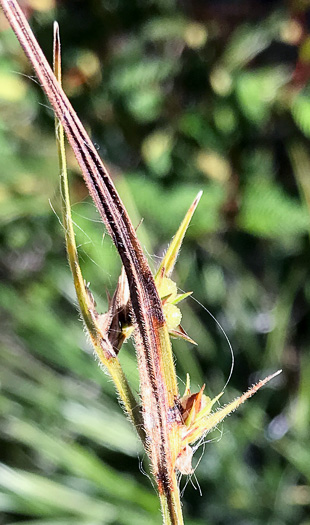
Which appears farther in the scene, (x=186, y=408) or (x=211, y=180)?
(x=211, y=180)

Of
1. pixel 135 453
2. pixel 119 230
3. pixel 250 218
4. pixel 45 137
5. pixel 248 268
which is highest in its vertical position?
pixel 119 230

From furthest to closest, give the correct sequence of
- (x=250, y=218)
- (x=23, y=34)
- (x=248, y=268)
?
(x=248, y=268)
(x=250, y=218)
(x=23, y=34)

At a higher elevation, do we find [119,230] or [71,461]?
[119,230]

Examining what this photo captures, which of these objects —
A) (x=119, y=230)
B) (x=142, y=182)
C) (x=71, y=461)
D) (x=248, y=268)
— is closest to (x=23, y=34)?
(x=119, y=230)

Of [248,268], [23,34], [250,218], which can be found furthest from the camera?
[248,268]

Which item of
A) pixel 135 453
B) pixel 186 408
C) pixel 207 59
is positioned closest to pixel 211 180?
pixel 207 59

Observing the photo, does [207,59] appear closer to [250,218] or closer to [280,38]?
[280,38]

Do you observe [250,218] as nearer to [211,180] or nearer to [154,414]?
[211,180]
